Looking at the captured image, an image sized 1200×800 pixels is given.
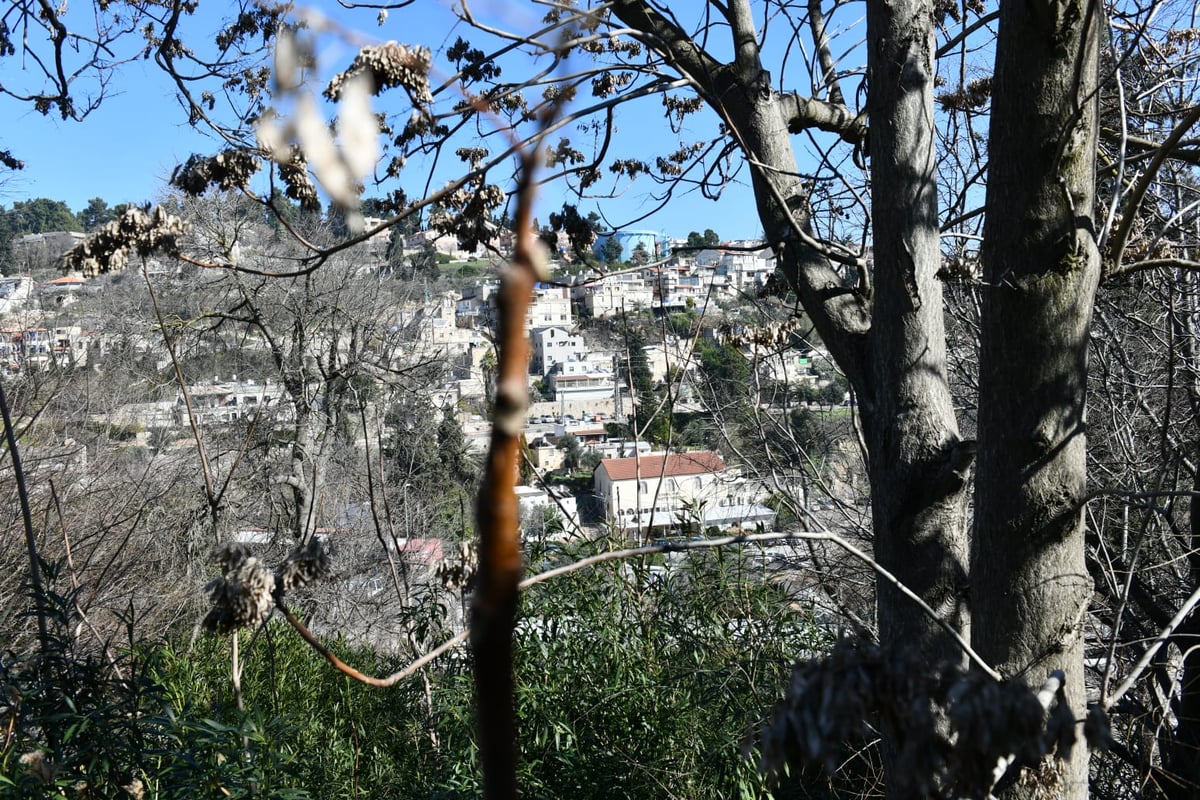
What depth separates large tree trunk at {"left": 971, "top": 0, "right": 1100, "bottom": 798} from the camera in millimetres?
1864

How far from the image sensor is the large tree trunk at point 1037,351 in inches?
73.4

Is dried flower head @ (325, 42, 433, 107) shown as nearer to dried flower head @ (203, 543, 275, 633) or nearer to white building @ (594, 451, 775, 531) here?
dried flower head @ (203, 543, 275, 633)

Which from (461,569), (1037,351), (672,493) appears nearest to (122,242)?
(461,569)

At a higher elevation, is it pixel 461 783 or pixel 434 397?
pixel 434 397

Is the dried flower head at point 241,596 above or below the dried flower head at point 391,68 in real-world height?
below

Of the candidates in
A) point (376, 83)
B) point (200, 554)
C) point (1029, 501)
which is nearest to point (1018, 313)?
point (1029, 501)

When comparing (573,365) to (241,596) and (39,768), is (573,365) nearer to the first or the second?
(39,768)

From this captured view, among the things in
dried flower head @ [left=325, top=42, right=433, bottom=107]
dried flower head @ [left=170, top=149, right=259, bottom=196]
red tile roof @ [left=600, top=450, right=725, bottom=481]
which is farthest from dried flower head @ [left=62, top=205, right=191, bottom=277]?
red tile roof @ [left=600, top=450, right=725, bottom=481]

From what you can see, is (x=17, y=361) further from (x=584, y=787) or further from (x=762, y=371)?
(x=584, y=787)

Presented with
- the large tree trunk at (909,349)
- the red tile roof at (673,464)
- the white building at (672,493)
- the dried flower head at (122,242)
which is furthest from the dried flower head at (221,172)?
the red tile roof at (673,464)

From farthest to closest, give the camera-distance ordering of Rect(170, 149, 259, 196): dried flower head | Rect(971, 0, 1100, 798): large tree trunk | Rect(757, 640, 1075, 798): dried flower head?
Rect(170, 149, 259, 196): dried flower head, Rect(971, 0, 1100, 798): large tree trunk, Rect(757, 640, 1075, 798): dried flower head

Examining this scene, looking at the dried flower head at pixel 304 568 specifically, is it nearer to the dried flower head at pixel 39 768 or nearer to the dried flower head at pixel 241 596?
the dried flower head at pixel 241 596

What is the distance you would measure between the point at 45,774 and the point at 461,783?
1.35m

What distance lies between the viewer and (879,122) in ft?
8.04
